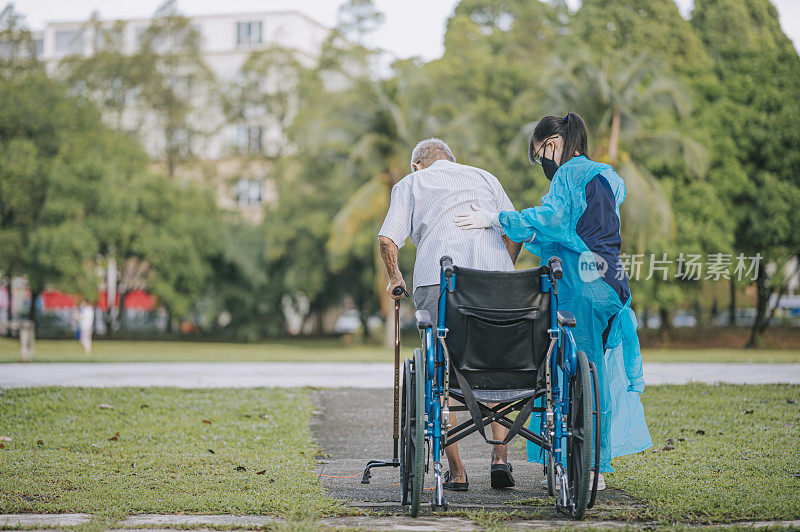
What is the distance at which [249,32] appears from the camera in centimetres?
7006

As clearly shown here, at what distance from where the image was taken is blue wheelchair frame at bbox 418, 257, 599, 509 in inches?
179

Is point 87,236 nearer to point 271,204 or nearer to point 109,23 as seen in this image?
point 271,204

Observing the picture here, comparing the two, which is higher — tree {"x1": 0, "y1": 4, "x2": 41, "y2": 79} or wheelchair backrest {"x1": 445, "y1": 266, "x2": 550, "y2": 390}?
tree {"x1": 0, "y1": 4, "x2": 41, "y2": 79}

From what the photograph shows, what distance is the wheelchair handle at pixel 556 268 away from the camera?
4434 millimetres

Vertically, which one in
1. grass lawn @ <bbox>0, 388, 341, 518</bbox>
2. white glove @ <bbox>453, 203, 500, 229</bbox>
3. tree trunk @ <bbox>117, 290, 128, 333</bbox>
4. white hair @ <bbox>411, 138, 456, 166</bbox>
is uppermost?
white hair @ <bbox>411, 138, 456, 166</bbox>

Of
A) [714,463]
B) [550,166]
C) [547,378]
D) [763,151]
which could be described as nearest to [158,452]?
[547,378]

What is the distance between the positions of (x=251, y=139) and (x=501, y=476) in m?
50.3

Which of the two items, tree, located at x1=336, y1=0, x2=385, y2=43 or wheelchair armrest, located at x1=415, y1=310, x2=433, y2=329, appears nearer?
wheelchair armrest, located at x1=415, y1=310, x2=433, y2=329

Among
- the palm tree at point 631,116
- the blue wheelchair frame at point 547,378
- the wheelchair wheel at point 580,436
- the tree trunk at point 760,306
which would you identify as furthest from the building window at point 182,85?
the wheelchair wheel at point 580,436

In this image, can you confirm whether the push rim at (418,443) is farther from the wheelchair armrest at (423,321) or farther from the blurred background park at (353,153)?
the blurred background park at (353,153)

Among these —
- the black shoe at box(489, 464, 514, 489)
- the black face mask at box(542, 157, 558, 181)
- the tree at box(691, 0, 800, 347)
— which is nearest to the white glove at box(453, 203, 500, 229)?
the black face mask at box(542, 157, 558, 181)

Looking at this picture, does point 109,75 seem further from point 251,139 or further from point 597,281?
point 597,281

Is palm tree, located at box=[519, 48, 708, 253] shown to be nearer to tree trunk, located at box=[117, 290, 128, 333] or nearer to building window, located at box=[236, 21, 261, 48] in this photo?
tree trunk, located at box=[117, 290, 128, 333]

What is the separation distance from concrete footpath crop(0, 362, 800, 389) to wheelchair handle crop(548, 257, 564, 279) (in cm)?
737
